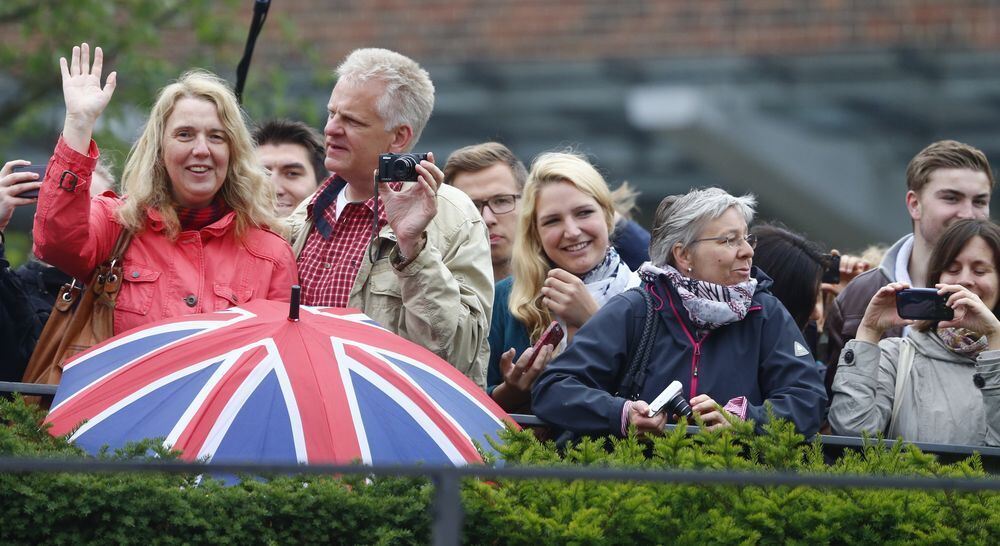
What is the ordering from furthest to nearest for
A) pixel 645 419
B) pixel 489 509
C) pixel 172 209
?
pixel 172 209 → pixel 645 419 → pixel 489 509

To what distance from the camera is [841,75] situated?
14.5 metres

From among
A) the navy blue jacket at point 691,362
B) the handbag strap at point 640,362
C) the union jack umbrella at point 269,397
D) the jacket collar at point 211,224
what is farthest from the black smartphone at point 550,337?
the jacket collar at point 211,224

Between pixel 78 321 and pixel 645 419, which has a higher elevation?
pixel 78 321

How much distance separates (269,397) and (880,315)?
2.33 meters

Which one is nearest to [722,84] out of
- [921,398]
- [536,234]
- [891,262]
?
[891,262]

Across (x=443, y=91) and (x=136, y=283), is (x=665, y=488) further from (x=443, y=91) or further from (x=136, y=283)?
(x=443, y=91)

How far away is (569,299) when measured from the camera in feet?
19.4

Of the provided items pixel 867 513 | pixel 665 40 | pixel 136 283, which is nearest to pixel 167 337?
pixel 136 283

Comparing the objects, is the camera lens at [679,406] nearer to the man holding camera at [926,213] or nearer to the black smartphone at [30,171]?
the man holding camera at [926,213]

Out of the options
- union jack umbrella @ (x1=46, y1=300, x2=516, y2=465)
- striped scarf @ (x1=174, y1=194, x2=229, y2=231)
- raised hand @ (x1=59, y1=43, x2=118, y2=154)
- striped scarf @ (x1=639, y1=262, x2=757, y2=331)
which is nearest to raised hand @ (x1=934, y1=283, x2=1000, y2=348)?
striped scarf @ (x1=639, y1=262, x2=757, y2=331)

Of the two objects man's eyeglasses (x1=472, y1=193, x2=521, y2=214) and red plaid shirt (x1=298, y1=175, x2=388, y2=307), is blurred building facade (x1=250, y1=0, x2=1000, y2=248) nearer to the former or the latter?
man's eyeglasses (x1=472, y1=193, x2=521, y2=214)

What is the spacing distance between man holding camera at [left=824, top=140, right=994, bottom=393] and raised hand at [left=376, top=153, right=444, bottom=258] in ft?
6.50

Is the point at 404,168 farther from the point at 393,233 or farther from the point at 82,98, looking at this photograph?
the point at 82,98

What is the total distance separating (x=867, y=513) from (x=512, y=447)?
41.4 inches
